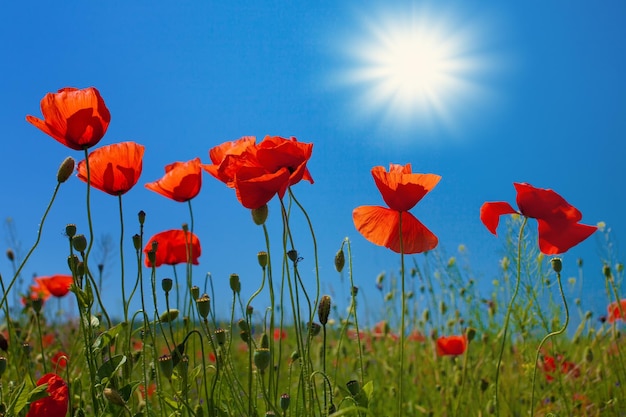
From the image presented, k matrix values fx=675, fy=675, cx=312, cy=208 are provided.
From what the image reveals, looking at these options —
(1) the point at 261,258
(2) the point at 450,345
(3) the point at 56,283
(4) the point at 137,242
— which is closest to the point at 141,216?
(4) the point at 137,242

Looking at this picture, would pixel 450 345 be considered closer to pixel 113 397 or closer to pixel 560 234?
pixel 560 234

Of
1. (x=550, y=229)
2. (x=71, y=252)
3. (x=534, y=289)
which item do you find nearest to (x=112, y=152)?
(x=71, y=252)

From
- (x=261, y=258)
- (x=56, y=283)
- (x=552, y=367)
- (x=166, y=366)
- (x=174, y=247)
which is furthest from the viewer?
(x=552, y=367)

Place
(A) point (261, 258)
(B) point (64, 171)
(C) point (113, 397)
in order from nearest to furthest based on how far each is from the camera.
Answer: (C) point (113, 397), (B) point (64, 171), (A) point (261, 258)

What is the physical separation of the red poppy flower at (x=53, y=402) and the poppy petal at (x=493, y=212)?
3.22ft

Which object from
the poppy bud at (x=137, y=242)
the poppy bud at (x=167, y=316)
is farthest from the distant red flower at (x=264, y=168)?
the poppy bud at (x=167, y=316)

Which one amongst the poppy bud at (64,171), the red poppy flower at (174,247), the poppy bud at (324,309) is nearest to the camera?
the poppy bud at (324,309)

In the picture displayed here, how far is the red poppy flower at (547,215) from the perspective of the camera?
1.56 m

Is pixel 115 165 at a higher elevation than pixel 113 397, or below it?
higher

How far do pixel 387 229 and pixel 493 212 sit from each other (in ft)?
0.83

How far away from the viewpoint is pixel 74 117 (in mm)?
1587

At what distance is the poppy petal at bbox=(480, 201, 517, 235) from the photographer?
1543 mm

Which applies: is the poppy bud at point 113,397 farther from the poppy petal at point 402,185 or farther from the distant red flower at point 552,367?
the distant red flower at point 552,367

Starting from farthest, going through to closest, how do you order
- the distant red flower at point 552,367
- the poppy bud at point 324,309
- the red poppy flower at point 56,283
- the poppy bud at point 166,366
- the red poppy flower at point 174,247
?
the distant red flower at point 552,367
the red poppy flower at point 56,283
the red poppy flower at point 174,247
the poppy bud at point 324,309
the poppy bud at point 166,366
